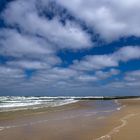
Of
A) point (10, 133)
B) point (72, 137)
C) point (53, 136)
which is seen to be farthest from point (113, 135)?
point (10, 133)

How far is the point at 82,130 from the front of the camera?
429 inches

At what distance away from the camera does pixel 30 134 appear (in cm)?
1015

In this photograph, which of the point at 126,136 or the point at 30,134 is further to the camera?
the point at 30,134

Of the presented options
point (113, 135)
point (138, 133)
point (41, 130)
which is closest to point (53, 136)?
point (41, 130)

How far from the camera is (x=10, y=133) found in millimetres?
10445

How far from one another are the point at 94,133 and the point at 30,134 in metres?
2.55

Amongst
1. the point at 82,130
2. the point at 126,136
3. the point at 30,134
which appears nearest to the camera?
the point at 126,136

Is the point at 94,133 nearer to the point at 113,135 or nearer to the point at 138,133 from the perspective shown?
the point at 113,135

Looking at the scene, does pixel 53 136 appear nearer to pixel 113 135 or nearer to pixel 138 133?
pixel 113 135

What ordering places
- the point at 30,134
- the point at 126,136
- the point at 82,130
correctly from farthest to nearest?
the point at 82,130, the point at 30,134, the point at 126,136

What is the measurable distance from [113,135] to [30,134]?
10.7 feet

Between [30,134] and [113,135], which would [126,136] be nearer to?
[113,135]

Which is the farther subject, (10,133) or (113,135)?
(10,133)

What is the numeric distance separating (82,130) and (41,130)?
5.84ft
